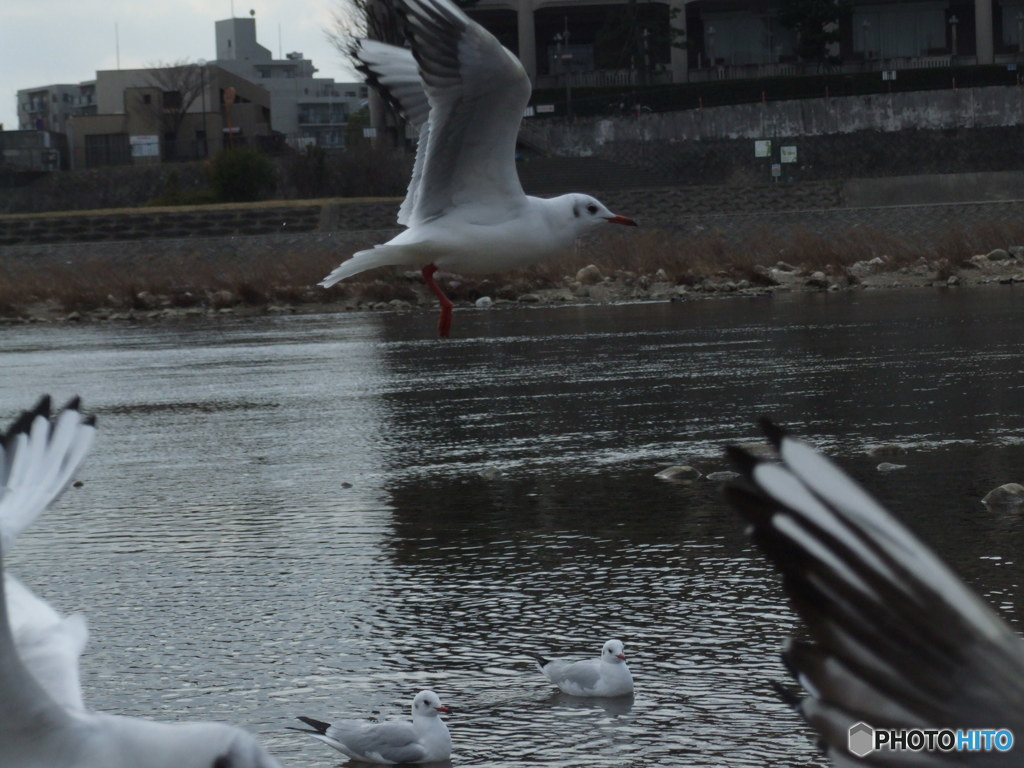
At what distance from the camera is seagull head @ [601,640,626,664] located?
20.4 feet

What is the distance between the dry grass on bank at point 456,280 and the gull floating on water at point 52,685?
1113 inches

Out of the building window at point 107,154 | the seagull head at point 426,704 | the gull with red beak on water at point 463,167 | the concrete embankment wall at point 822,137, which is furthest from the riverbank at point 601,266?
the seagull head at point 426,704

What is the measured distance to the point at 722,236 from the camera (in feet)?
118

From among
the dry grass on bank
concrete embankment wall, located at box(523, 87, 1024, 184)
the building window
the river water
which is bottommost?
the river water

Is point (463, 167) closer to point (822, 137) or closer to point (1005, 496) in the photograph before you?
point (1005, 496)

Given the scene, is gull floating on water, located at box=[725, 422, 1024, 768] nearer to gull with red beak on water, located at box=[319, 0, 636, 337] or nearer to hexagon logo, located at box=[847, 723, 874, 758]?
hexagon logo, located at box=[847, 723, 874, 758]

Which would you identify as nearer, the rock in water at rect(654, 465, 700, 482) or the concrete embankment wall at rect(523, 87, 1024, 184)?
the rock in water at rect(654, 465, 700, 482)

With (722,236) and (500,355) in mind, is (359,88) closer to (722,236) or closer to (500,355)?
(722,236)

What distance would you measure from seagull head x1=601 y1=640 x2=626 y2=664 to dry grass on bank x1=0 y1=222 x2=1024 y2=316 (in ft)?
84.1

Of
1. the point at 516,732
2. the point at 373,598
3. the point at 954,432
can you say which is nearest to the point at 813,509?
the point at 516,732

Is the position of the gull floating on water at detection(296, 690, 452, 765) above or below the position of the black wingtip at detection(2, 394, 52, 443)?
below

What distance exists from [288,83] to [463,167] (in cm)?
11234

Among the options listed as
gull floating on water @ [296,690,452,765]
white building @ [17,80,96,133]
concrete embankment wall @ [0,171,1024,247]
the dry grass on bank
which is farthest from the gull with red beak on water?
white building @ [17,80,96,133]

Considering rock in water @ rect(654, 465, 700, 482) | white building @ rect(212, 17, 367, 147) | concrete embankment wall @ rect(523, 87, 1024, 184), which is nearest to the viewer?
rock in water @ rect(654, 465, 700, 482)
